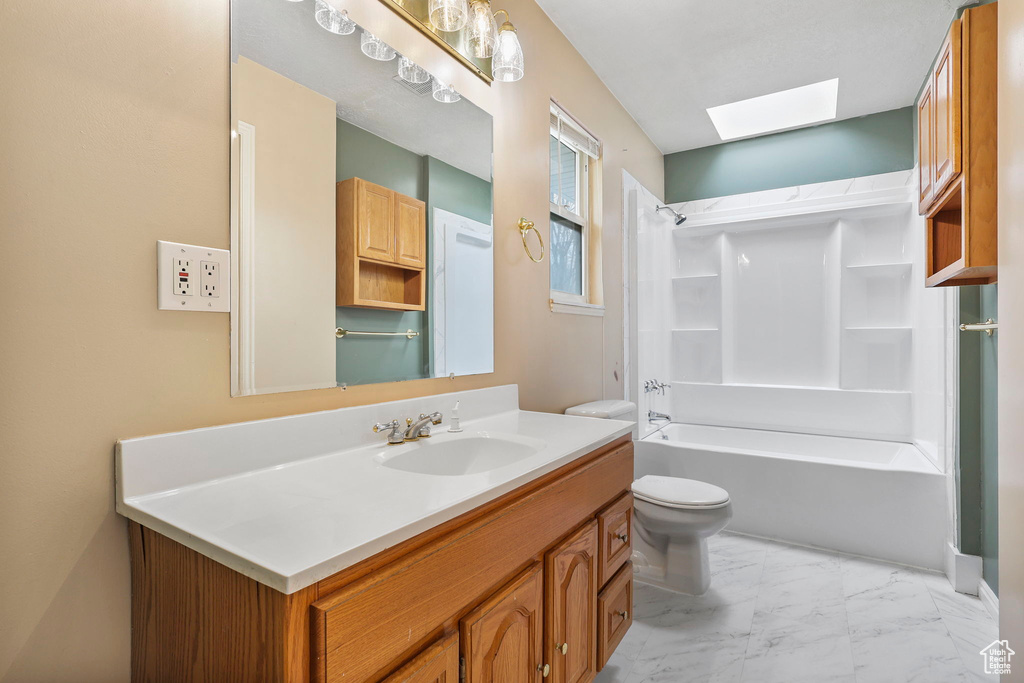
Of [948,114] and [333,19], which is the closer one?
[333,19]

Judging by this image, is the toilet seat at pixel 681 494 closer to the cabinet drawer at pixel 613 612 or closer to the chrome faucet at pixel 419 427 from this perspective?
the cabinet drawer at pixel 613 612

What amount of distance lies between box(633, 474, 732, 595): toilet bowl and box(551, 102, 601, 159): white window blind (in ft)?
5.31

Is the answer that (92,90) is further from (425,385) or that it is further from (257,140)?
(425,385)

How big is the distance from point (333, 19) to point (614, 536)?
155 centimetres

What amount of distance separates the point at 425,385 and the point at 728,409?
2.78 metres

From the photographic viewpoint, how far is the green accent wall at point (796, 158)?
120 inches

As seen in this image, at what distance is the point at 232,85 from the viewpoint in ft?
3.26

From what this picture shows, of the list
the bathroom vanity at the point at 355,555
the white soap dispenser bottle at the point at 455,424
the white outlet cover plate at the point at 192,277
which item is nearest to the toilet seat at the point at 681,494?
the bathroom vanity at the point at 355,555

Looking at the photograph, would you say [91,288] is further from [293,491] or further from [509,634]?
[509,634]

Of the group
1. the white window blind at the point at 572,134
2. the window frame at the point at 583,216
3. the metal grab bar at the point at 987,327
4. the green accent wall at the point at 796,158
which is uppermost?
the green accent wall at the point at 796,158

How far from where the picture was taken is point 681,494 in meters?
2.10


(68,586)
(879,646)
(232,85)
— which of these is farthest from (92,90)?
(879,646)
